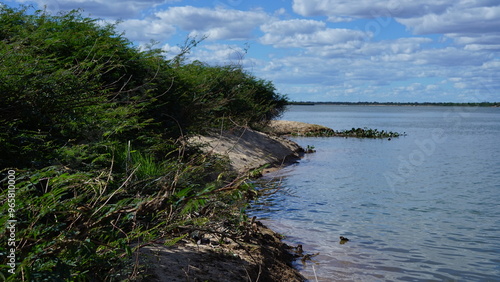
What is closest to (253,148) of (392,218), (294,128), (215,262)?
(392,218)

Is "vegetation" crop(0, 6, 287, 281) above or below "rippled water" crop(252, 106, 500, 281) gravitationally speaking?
above

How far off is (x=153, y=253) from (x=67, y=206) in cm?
131

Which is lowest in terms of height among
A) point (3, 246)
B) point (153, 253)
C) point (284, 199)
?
point (284, 199)

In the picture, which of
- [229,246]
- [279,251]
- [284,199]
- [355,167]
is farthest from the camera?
[355,167]

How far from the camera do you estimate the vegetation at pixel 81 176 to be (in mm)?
3746

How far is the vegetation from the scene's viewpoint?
12.3 feet

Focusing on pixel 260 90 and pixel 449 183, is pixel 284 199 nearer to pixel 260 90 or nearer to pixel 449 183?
pixel 449 183

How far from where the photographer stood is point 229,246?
6.05m

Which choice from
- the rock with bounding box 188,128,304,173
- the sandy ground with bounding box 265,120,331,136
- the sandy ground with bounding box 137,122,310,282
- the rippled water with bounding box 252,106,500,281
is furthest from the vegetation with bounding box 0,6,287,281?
the sandy ground with bounding box 265,120,331,136

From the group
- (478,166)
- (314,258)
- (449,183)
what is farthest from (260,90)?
(314,258)

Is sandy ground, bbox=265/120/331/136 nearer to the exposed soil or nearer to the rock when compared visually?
the rock

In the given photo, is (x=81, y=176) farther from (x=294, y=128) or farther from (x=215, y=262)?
(x=294, y=128)

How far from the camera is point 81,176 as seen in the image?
4.13m

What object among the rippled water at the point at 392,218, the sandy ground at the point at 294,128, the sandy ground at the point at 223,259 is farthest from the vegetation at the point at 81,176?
the sandy ground at the point at 294,128
